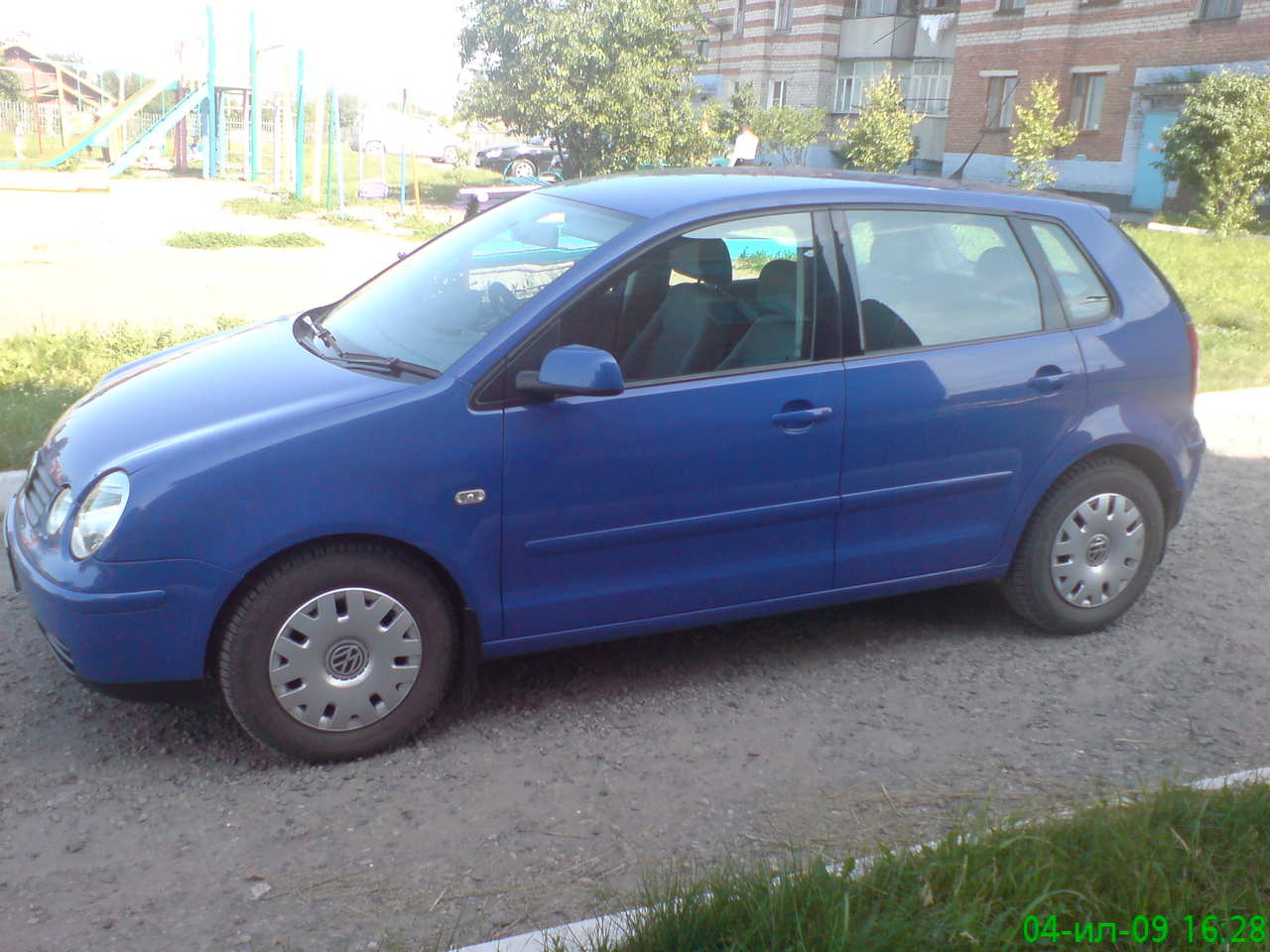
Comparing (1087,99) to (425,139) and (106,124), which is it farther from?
(106,124)

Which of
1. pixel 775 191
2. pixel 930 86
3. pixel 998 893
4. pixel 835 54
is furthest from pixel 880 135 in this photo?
pixel 998 893

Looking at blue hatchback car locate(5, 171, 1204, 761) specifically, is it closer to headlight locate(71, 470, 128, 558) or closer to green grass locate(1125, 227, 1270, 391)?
headlight locate(71, 470, 128, 558)

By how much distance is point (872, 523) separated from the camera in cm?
436

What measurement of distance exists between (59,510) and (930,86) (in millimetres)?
42789

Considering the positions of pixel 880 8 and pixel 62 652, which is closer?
pixel 62 652

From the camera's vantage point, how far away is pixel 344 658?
12.0 ft

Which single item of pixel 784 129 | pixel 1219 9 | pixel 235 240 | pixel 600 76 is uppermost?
pixel 1219 9

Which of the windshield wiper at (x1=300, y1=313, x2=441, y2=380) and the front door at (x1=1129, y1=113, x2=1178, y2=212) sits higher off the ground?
the front door at (x1=1129, y1=113, x2=1178, y2=212)

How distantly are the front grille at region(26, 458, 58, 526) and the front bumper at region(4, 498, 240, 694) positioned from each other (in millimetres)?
281

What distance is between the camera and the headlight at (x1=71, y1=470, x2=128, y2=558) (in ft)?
11.4

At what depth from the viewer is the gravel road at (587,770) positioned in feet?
10.1

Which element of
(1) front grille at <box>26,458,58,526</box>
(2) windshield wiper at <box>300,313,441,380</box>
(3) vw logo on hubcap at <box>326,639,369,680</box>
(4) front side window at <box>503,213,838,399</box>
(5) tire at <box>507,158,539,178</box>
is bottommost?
(3) vw logo on hubcap at <box>326,639,369,680</box>

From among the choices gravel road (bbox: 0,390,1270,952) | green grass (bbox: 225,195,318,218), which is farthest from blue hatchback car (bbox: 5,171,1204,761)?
green grass (bbox: 225,195,318,218)

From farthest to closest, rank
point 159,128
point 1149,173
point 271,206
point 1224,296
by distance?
point 1149,173 < point 159,128 < point 271,206 < point 1224,296
